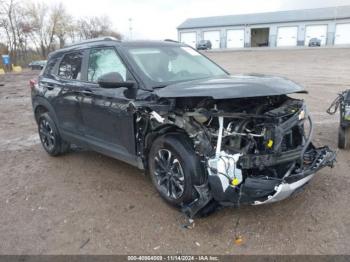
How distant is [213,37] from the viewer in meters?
58.9

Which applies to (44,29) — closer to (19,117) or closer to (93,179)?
(19,117)

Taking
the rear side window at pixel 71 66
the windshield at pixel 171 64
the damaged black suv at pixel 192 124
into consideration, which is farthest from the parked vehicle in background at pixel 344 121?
the rear side window at pixel 71 66

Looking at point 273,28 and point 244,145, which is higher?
point 273,28

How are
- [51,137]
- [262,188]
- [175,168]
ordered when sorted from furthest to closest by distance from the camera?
[51,137] < [175,168] < [262,188]

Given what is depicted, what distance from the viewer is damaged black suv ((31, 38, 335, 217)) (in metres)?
2.94

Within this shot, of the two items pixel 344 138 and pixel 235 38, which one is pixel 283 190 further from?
pixel 235 38

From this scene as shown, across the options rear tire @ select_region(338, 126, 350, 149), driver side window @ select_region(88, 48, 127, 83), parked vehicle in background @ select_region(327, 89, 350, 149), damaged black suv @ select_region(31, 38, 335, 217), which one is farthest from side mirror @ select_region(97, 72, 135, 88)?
rear tire @ select_region(338, 126, 350, 149)

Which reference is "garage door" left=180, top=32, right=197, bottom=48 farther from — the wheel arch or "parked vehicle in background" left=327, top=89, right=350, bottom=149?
"parked vehicle in background" left=327, top=89, right=350, bottom=149

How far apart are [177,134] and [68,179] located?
6.87 ft

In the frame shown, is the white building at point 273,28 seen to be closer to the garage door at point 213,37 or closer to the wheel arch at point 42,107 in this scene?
the garage door at point 213,37

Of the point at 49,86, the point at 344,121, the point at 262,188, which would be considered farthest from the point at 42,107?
the point at 344,121

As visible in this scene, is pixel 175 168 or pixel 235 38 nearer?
pixel 175 168

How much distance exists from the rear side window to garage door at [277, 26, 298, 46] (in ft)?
182

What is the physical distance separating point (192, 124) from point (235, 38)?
2292 inches
